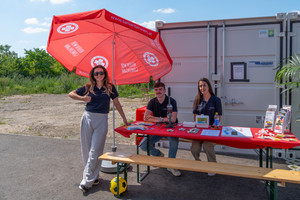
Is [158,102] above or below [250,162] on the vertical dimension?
above

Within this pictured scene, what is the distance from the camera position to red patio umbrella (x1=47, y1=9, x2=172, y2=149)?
3.07 meters

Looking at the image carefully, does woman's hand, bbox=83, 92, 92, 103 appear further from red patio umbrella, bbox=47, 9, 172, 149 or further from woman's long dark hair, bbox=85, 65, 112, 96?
red patio umbrella, bbox=47, 9, 172, 149

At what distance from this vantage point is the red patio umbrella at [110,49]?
10.1ft

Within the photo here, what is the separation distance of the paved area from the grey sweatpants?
23 cm

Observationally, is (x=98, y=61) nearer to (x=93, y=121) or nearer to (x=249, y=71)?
(x=93, y=121)

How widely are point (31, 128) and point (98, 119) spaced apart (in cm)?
550

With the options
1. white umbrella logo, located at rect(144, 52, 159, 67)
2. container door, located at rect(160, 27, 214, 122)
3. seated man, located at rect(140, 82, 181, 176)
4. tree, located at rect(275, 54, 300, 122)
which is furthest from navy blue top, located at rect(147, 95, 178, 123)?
tree, located at rect(275, 54, 300, 122)

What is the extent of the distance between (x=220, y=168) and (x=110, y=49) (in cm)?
260

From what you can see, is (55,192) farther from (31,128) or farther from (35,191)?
(31,128)

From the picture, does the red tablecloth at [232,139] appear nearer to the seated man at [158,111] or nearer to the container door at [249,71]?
the seated man at [158,111]

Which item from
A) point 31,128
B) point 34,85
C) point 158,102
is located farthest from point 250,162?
point 34,85

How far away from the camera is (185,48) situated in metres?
4.79

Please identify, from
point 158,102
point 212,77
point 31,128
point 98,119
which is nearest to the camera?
point 98,119

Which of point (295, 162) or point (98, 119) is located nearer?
point (98, 119)
